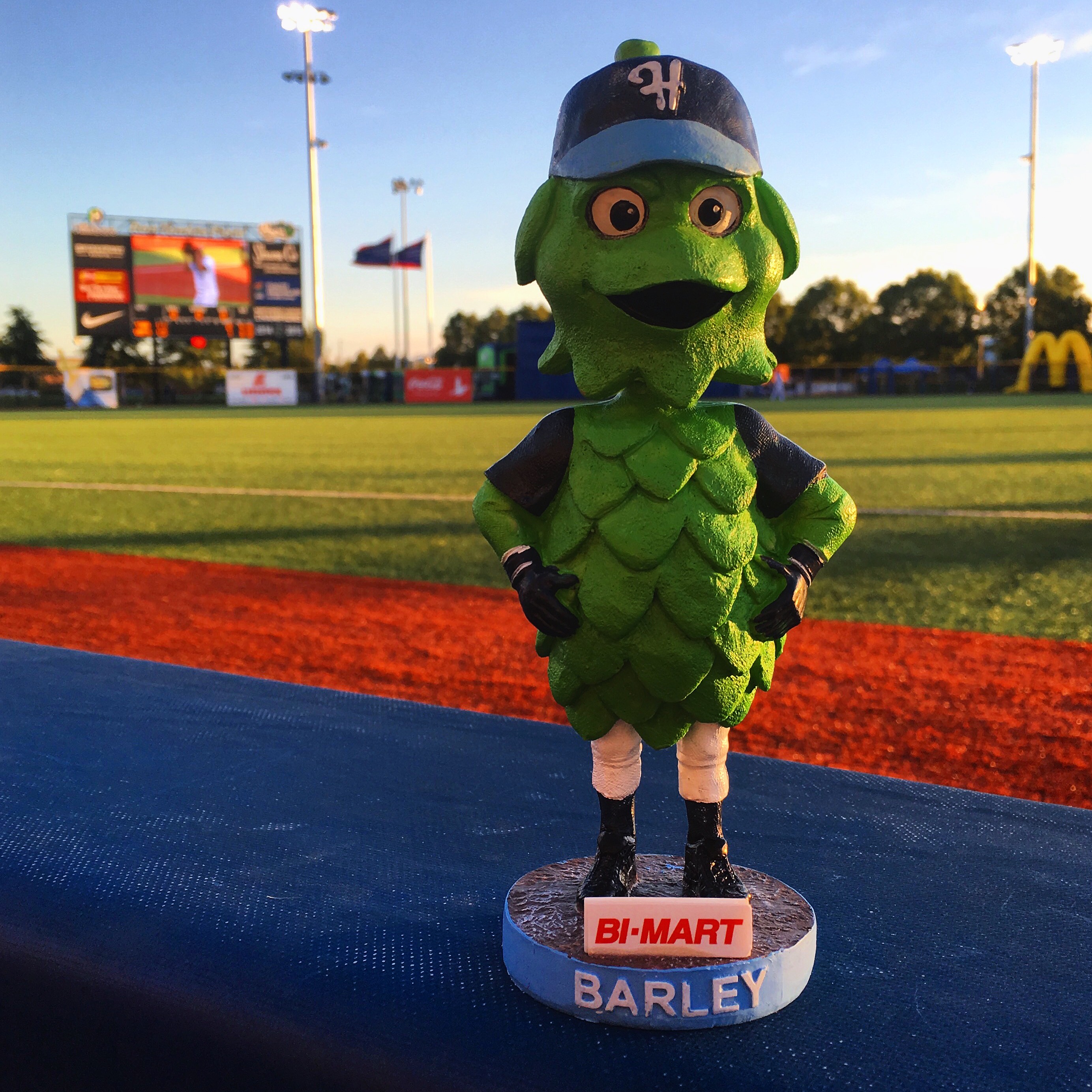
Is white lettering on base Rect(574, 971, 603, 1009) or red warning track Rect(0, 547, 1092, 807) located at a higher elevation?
white lettering on base Rect(574, 971, 603, 1009)

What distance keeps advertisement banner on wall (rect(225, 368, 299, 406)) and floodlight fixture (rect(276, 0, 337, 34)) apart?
12626mm

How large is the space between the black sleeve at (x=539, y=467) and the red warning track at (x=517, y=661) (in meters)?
1.99

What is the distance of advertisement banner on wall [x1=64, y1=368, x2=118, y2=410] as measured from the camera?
38906mm

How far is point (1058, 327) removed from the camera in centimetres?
5241

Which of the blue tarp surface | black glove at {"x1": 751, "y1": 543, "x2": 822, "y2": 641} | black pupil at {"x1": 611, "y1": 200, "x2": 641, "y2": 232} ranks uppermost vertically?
black pupil at {"x1": 611, "y1": 200, "x2": 641, "y2": 232}

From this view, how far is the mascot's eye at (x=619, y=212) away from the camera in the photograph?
4.11 feet

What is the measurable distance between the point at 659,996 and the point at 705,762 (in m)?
0.32

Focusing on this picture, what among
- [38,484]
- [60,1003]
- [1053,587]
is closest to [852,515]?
[60,1003]

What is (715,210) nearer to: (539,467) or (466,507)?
(539,467)

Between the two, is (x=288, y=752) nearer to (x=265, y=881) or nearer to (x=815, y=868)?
(x=265, y=881)

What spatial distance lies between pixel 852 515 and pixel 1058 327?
58903 millimetres

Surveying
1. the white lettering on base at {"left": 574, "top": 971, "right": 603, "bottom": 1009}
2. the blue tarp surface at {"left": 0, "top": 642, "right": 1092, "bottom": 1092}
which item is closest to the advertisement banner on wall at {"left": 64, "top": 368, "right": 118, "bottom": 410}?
the blue tarp surface at {"left": 0, "top": 642, "right": 1092, "bottom": 1092}

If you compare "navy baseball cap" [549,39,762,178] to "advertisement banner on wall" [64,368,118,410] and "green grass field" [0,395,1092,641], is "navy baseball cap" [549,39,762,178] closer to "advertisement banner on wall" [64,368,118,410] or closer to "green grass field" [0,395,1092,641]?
"green grass field" [0,395,1092,641]

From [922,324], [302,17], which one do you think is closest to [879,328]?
[922,324]
